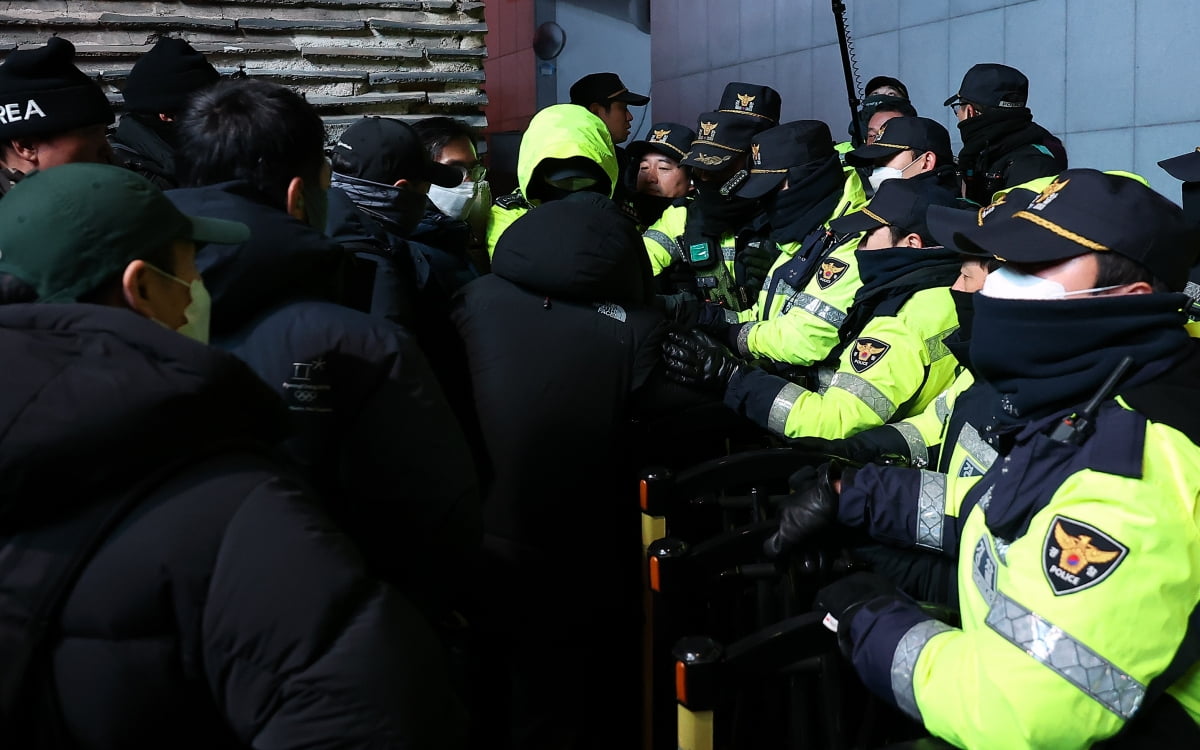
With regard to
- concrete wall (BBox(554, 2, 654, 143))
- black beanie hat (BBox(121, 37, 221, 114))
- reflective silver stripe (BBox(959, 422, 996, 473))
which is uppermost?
concrete wall (BBox(554, 2, 654, 143))

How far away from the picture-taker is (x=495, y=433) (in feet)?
8.58

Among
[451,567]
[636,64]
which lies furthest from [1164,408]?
[636,64]

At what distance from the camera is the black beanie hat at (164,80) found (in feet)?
12.0

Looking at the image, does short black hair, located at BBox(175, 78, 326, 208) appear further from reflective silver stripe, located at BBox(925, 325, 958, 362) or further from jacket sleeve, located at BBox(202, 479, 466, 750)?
reflective silver stripe, located at BBox(925, 325, 958, 362)

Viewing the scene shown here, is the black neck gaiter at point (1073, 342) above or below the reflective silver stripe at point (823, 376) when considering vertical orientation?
above

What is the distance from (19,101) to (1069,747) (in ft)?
10.7

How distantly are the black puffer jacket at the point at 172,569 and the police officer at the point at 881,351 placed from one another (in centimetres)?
167

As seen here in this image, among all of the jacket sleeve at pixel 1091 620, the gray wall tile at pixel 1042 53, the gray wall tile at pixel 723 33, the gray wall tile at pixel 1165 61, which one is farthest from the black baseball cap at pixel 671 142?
the jacket sleeve at pixel 1091 620

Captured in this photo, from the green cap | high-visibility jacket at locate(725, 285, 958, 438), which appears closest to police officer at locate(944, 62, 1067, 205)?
high-visibility jacket at locate(725, 285, 958, 438)

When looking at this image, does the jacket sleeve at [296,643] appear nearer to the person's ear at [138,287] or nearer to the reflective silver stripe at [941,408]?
the person's ear at [138,287]

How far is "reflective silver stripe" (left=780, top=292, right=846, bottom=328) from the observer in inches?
127

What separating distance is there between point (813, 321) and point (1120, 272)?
1.63 m

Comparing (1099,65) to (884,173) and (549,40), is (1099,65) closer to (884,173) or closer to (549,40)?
(884,173)

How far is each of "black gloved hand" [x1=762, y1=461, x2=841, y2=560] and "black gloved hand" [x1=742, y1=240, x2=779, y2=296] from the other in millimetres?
2087
